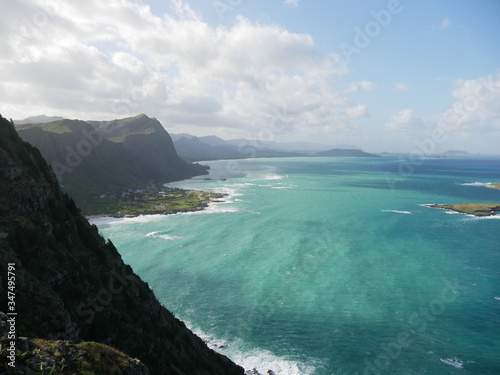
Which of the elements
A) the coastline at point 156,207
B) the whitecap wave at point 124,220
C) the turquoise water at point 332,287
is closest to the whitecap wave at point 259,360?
the turquoise water at point 332,287

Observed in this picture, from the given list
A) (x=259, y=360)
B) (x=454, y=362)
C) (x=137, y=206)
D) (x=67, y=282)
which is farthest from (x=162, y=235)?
(x=454, y=362)

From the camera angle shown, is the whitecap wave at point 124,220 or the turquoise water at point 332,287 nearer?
the turquoise water at point 332,287

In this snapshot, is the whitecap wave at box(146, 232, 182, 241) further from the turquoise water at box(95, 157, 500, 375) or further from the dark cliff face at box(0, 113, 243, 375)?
the dark cliff face at box(0, 113, 243, 375)

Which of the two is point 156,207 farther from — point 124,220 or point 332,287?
point 332,287

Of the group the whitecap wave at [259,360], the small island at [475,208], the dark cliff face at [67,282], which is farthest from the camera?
the small island at [475,208]

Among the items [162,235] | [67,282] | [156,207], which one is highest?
[67,282]

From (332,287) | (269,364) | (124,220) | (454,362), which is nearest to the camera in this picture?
(269,364)

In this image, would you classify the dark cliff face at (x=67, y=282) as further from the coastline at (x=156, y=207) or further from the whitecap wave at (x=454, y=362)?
the coastline at (x=156, y=207)
